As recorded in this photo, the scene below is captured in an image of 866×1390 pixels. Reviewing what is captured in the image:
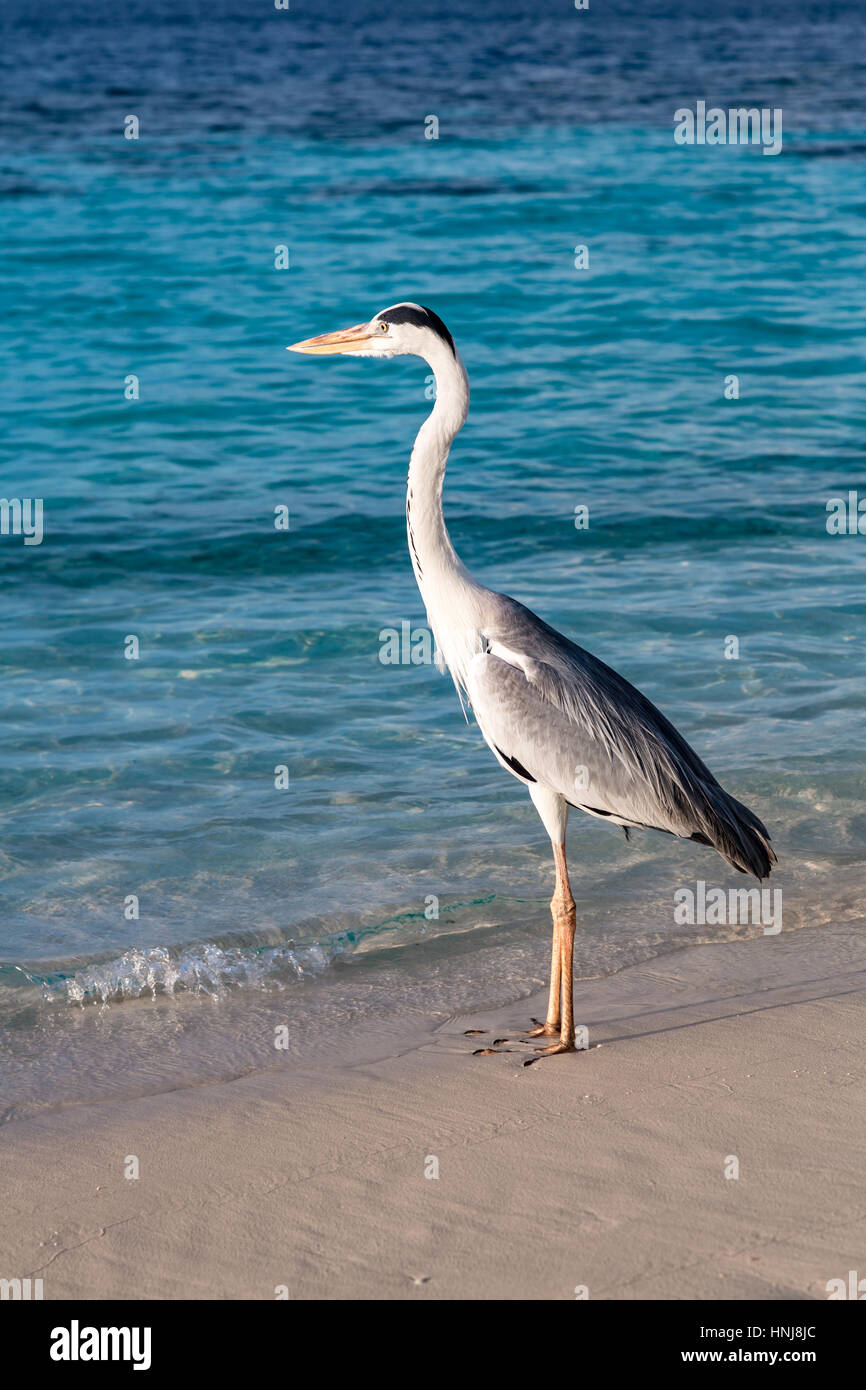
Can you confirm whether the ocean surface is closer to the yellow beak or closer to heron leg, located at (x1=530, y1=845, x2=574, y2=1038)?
heron leg, located at (x1=530, y1=845, x2=574, y2=1038)

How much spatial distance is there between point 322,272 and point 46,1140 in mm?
17221

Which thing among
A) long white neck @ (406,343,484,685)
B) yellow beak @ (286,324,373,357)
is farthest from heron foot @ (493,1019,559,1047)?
yellow beak @ (286,324,373,357)

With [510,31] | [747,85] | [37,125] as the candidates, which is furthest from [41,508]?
[510,31]

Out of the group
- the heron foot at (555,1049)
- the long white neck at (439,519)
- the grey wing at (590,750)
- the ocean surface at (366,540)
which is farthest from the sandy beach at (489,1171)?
the long white neck at (439,519)

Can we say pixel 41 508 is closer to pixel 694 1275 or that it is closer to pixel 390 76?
pixel 694 1275

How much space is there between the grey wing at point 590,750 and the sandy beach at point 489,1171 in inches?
27.6

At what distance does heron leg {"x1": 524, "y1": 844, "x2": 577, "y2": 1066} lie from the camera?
5.47m

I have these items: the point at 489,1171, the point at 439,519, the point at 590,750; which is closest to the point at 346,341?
the point at 439,519

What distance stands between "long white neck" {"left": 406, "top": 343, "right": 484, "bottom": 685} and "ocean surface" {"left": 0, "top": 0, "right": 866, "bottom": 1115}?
1.45m

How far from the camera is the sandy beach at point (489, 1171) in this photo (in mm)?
4016

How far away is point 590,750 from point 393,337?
71.0 inches

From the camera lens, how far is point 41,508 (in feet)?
43.3

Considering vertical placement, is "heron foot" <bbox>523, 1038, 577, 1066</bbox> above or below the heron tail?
below

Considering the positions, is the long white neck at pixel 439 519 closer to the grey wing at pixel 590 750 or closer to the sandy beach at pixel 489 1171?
the grey wing at pixel 590 750
